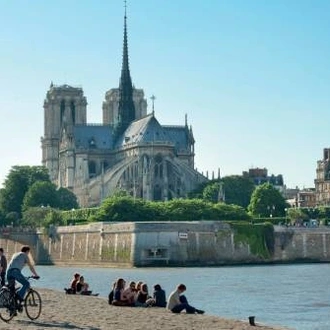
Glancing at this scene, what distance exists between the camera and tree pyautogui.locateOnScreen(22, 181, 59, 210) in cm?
13450

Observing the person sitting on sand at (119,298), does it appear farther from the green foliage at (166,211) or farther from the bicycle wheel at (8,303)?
the green foliage at (166,211)

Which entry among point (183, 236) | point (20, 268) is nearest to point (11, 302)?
point (20, 268)

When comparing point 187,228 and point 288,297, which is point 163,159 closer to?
point 187,228

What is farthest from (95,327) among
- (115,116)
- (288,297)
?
(115,116)

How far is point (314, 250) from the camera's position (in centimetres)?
9325

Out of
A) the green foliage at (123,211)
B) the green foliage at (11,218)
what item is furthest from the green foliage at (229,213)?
the green foliage at (11,218)

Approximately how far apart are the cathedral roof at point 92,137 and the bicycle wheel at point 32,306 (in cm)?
13685

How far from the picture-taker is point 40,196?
443ft

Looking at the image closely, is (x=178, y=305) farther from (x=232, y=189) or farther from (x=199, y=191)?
(x=199, y=191)

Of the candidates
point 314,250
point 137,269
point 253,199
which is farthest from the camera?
point 253,199

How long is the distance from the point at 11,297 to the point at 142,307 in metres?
7.30

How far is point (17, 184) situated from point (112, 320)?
11830 centimetres

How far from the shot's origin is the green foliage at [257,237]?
90.6 meters

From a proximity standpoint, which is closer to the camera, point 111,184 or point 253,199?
point 253,199
